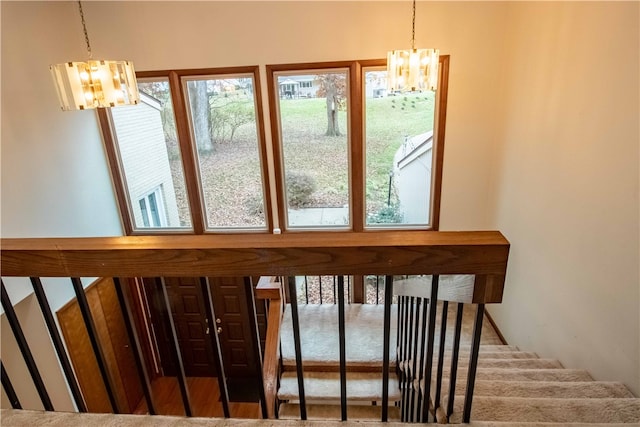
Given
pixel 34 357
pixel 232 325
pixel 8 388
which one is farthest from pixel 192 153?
pixel 8 388

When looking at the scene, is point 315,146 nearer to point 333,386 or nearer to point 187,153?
point 187,153

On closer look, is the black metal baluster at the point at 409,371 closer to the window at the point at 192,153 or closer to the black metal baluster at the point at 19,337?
the black metal baluster at the point at 19,337

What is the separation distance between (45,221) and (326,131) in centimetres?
287

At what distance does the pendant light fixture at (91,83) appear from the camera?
2346 millimetres

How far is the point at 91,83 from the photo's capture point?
2.38 m

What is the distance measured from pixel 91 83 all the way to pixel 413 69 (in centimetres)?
223

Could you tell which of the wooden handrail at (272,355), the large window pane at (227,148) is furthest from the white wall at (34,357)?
the wooden handrail at (272,355)

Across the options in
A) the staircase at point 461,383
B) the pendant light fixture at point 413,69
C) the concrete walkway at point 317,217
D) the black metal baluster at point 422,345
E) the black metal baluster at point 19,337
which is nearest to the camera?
the black metal baluster at point 19,337

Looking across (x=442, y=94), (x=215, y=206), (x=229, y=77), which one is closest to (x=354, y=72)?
(x=442, y=94)

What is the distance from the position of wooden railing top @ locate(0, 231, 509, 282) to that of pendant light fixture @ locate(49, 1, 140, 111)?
1.84m

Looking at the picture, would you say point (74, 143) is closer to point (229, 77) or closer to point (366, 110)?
point (229, 77)

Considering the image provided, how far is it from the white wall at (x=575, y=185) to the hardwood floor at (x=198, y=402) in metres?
3.33

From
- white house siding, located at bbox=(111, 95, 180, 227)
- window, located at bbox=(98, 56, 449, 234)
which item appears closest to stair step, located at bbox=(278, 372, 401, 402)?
window, located at bbox=(98, 56, 449, 234)

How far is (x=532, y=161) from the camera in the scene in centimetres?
291
